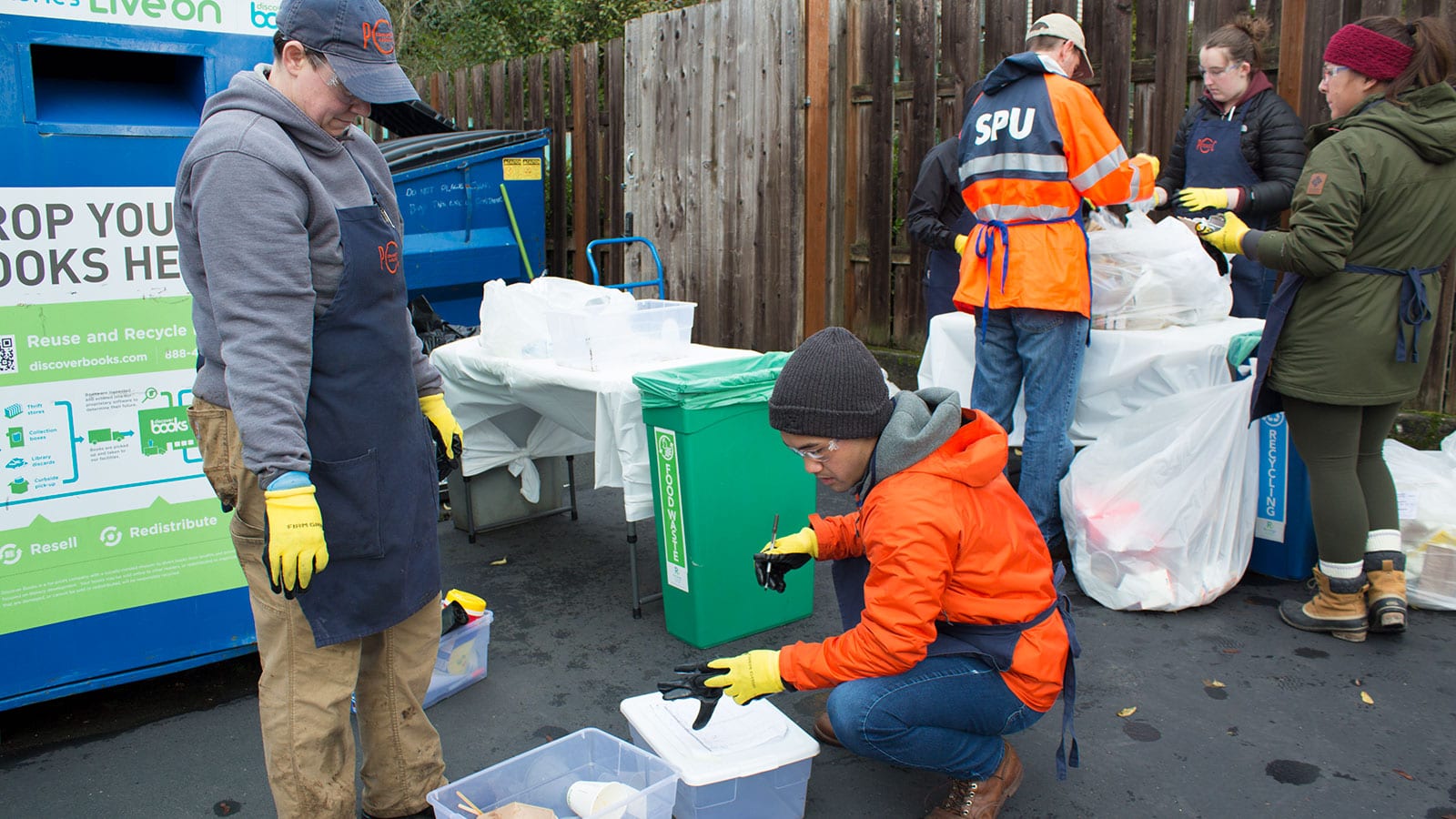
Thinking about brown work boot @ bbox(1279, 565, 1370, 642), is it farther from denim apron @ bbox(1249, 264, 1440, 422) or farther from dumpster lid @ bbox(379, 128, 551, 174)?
dumpster lid @ bbox(379, 128, 551, 174)

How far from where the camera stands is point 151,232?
2.95m

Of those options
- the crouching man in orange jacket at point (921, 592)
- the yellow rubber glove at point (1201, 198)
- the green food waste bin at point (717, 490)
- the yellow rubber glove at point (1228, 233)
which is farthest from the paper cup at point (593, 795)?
the yellow rubber glove at point (1201, 198)

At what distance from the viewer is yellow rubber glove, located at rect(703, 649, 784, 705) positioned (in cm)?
219

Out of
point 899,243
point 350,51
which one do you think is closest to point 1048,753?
point 350,51

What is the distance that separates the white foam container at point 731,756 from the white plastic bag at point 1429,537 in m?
2.41

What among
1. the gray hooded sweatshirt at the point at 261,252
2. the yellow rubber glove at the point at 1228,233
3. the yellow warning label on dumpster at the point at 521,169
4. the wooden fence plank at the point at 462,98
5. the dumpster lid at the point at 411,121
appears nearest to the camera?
the gray hooded sweatshirt at the point at 261,252

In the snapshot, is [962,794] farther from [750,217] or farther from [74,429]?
[750,217]

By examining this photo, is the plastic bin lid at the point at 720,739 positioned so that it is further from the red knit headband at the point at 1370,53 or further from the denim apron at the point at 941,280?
the denim apron at the point at 941,280

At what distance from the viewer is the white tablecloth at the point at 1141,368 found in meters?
3.93

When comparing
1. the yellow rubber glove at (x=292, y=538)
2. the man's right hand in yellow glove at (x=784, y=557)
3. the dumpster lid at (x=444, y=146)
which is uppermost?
the dumpster lid at (x=444, y=146)

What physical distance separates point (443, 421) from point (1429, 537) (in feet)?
10.7

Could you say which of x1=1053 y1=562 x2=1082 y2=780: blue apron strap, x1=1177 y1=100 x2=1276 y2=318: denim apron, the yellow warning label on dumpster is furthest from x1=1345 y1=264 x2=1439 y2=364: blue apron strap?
the yellow warning label on dumpster

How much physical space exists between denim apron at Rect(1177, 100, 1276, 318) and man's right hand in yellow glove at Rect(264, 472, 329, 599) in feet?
12.5

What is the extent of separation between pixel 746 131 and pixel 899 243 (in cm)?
137
